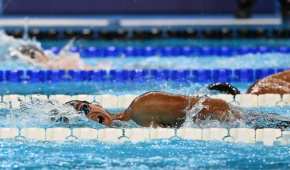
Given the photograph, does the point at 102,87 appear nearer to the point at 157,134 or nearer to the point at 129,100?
the point at 129,100

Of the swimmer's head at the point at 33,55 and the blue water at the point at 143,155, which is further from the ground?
the swimmer's head at the point at 33,55

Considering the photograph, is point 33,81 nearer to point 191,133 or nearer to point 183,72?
point 183,72

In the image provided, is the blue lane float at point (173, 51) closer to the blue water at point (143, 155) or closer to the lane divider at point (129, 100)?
the lane divider at point (129, 100)

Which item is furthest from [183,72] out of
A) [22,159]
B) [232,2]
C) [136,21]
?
[232,2]

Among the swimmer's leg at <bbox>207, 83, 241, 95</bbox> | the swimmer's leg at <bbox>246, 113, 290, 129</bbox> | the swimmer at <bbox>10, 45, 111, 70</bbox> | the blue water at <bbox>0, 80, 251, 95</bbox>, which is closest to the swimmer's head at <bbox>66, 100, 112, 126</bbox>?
the swimmer's leg at <bbox>246, 113, 290, 129</bbox>

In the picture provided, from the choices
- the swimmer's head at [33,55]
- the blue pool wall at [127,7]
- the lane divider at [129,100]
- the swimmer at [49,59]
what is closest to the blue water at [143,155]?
the lane divider at [129,100]

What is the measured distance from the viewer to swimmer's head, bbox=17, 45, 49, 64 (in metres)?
6.47

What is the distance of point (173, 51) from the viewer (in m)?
7.21

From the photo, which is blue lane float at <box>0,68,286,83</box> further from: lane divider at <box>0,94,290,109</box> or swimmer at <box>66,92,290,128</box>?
swimmer at <box>66,92,290,128</box>

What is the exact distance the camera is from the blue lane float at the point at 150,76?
5.89m

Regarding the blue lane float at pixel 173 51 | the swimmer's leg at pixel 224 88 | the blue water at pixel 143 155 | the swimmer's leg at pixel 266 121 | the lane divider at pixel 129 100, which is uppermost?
the blue lane float at pixel 173 51

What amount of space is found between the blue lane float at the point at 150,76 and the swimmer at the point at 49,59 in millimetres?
315

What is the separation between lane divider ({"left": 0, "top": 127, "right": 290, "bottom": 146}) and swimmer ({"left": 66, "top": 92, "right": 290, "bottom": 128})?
3.1 inches

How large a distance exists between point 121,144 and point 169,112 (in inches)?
10.8
